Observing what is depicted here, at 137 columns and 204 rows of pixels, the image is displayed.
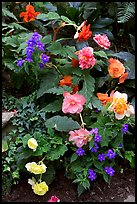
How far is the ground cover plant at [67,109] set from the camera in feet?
9.11

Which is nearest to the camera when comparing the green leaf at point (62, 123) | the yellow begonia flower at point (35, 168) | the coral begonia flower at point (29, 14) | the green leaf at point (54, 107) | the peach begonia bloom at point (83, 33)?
the yellow begonia flower at point (35, 168)

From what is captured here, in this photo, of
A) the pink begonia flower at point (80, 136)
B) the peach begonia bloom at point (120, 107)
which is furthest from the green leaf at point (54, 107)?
the peach begonia bloom at point (120, 107)

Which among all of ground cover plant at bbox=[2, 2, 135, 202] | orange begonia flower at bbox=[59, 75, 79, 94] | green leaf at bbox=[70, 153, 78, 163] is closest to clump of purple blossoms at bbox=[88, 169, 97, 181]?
ground cover plant at bbox=[2, 2, 135, 202]

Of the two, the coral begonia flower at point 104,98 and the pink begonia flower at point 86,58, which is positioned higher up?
the pink begonia flower at point 86,58

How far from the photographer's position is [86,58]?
2855mm

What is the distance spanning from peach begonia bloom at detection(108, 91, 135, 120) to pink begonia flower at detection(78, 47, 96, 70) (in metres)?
0.27

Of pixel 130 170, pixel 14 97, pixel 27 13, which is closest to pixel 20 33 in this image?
A: pixel 27 13

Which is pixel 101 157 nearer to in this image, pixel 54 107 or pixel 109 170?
pixel 109 170

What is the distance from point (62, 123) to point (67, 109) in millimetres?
105

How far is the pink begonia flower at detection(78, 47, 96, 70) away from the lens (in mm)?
2848

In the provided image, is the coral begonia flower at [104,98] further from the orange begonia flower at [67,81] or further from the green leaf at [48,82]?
the green leaf at [48,82]

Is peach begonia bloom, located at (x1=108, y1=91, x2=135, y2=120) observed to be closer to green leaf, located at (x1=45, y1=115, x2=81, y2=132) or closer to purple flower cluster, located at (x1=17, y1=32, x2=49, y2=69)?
green leaf, located at (x1=45, y1=115, x2=81, y2=132)

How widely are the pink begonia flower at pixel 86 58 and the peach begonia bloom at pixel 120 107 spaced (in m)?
0.27

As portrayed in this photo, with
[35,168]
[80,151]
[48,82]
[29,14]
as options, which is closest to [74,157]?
[80,151]
